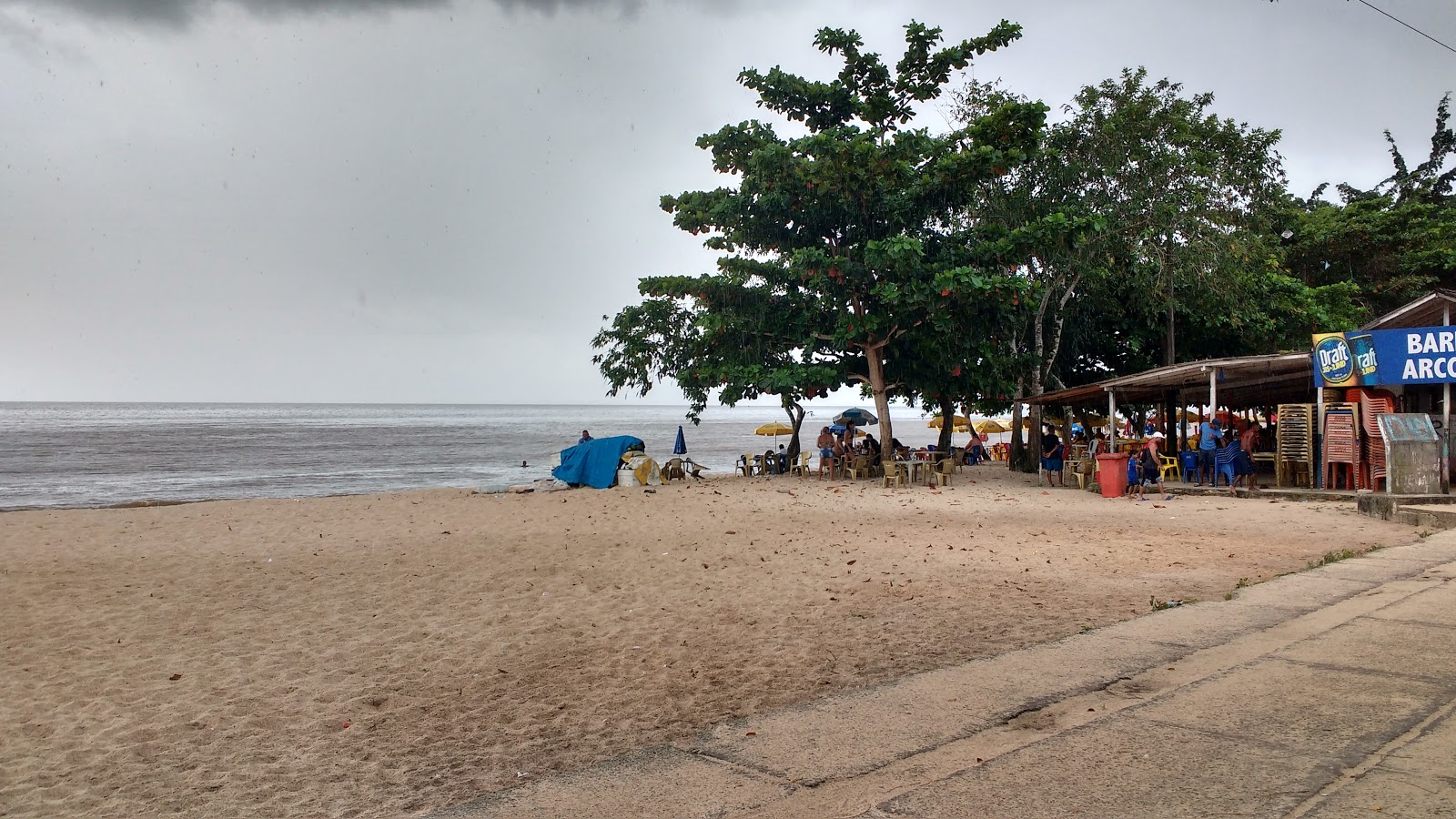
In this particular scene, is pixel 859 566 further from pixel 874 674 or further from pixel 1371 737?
pixel 1371 737

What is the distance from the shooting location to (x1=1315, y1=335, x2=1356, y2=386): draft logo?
15.4m

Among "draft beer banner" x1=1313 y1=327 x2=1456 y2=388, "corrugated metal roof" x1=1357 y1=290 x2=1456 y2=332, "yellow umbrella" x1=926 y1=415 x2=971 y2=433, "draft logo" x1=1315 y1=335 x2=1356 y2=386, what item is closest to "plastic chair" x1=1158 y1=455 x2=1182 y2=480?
"corrugated metal roof" x1=1357 y1=290 x2=1456 y2=332

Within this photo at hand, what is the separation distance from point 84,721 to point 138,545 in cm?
875

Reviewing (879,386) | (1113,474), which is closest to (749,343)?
(879,386)

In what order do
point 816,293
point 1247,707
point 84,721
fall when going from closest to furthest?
point 1247,707, point 84,721, point 816,293

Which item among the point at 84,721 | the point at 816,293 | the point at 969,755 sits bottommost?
the point at 84,721

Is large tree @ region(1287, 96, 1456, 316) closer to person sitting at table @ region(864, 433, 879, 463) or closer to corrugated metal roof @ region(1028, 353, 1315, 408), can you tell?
corrugated metal roof @ region(1028, 353, 1315, 408)

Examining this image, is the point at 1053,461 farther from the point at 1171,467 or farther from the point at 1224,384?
the point at 1224,384

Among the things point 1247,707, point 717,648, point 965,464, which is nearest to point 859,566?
point 717,648

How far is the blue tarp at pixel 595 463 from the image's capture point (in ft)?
74.8

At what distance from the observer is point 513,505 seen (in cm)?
1778

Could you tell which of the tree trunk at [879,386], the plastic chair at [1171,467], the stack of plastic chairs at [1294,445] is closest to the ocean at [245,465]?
the tree trunk at [879,386]

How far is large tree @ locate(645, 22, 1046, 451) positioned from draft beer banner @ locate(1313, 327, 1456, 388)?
20.9 feet

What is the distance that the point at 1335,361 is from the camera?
1559 centimetres
